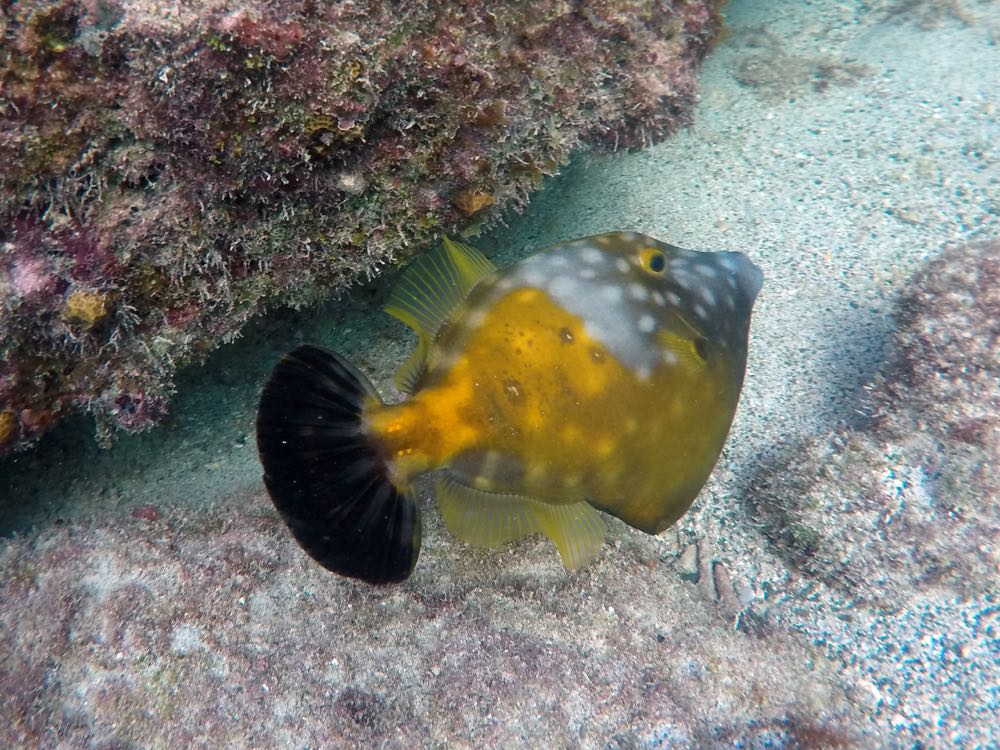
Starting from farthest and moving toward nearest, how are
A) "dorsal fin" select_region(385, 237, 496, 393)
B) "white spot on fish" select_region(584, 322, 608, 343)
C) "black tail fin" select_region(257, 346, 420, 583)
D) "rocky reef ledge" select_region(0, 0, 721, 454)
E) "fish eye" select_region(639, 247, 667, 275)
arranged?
"fish eye" select_region(639, 247, 667, 275) < "dorsal fin" select_region(385, 237, 496, 393) < "white spot on fish" select_region(584, 322, 608, 343) < "black tail fin" select_region(257, 346, 420, 583) < "rocky reef ledge" select_region(0, 0, 721, 454)

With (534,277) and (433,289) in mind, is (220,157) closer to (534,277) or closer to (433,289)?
(433,289)

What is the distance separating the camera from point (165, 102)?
6.46 ft

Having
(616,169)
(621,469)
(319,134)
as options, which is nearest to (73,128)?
(319,134)

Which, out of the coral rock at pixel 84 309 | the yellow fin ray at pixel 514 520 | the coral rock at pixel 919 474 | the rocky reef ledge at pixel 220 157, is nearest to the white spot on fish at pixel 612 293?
the rocky reef ledge at pixel 220 157

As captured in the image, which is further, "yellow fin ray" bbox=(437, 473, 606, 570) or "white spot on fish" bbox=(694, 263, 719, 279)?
"white spot on fish" bbox=(694, 263, 719, 279)

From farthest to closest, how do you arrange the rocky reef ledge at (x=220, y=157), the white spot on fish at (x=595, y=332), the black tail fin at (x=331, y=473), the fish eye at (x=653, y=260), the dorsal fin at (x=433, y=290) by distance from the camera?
the fish eye at (x=653, y=260), the dorsal fin at (x=433, y=290), the white spot on fish at (x=595, y=332), the black tail fin at (x=331, y=473), the rocky reef ledge at (x=220, y=157)

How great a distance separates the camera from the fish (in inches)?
83.7

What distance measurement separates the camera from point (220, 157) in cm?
213

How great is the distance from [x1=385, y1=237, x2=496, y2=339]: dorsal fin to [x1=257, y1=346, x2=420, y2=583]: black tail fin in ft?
1.52

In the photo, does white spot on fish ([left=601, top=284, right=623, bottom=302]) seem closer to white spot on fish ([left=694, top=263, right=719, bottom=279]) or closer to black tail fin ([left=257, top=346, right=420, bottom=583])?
white spot on fish ([left=694, top=263, right=719, bottom=279])

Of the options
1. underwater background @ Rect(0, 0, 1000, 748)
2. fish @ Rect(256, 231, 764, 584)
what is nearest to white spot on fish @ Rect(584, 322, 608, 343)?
fish @ Rect(256, 231, 764, 584)

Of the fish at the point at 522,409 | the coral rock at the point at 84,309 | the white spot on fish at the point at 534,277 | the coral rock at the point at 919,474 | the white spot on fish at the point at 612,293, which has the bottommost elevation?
the coral rock at the point at 919,474

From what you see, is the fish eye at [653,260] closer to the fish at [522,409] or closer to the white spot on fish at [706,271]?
the fish at [522,409]

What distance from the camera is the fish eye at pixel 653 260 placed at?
8.84 feet
